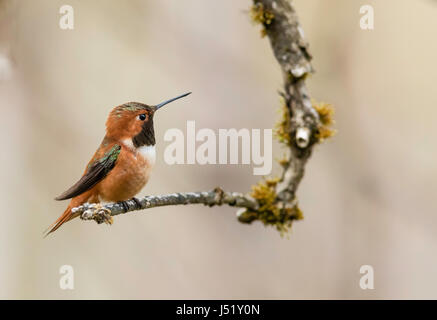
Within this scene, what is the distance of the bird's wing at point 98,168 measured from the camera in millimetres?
1791

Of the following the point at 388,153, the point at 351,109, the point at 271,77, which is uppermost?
the point at 271,77

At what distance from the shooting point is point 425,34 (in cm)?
515

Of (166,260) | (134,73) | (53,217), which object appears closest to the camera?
(166,260)

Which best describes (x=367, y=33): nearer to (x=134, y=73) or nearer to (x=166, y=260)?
(x=134, y=73)

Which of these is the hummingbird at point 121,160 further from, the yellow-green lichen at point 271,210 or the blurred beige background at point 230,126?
the blurred beige background at point 230,126

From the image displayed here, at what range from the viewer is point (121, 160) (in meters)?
1.90

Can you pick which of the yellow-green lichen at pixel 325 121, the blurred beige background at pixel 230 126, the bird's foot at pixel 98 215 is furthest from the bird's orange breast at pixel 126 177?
the blurred beige background at pixel 230 126

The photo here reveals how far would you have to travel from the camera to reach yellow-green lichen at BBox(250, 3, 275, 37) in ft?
5.38

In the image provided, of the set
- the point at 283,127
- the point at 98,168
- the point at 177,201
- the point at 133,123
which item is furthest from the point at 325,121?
the point at 98,168

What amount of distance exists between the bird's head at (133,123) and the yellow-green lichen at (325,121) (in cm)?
58


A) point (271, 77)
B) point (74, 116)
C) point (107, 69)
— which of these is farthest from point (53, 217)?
point (271, 77)

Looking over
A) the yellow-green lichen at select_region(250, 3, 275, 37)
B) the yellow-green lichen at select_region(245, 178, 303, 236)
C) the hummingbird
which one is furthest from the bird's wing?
the yellow-green lichen at select_region(250, 3, 275, 37)

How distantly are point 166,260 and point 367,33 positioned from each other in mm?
2888

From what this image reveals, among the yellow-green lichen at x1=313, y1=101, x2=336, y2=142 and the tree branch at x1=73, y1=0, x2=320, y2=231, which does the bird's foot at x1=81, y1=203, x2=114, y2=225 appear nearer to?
the tree branch at x1=73, y1=0, x2=320, y2=231
